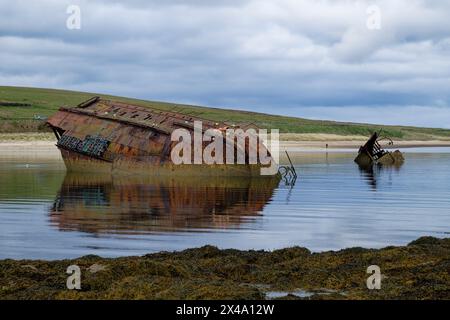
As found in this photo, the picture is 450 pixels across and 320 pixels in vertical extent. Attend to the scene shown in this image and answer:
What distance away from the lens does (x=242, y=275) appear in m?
16.0

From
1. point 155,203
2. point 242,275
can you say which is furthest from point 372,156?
point 242,275

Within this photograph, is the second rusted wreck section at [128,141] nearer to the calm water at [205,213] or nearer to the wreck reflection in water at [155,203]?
the wreck reflection in water at [155,203]

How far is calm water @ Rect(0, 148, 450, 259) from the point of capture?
70.5ft

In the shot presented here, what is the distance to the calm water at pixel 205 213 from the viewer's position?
70.5 feet

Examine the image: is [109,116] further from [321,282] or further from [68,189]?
[321,282]

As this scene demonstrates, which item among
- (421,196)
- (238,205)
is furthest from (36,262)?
(421,196)

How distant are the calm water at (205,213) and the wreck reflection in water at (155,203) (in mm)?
40

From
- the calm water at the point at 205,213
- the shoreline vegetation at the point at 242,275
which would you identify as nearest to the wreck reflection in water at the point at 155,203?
the calm water at the point at 205,213

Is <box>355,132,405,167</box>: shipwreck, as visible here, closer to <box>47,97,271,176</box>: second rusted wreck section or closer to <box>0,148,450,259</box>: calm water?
<box>0,148,450,259</box>: calm water

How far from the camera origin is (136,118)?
4812 centimetres

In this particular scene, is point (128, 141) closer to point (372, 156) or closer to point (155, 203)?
point (155, 203)

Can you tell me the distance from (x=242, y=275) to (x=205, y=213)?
13332 millimetres

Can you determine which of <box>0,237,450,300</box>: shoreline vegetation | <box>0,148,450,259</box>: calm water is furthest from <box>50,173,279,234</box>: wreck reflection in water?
<box>0,237,450,300</box>: shoreline vegetation
